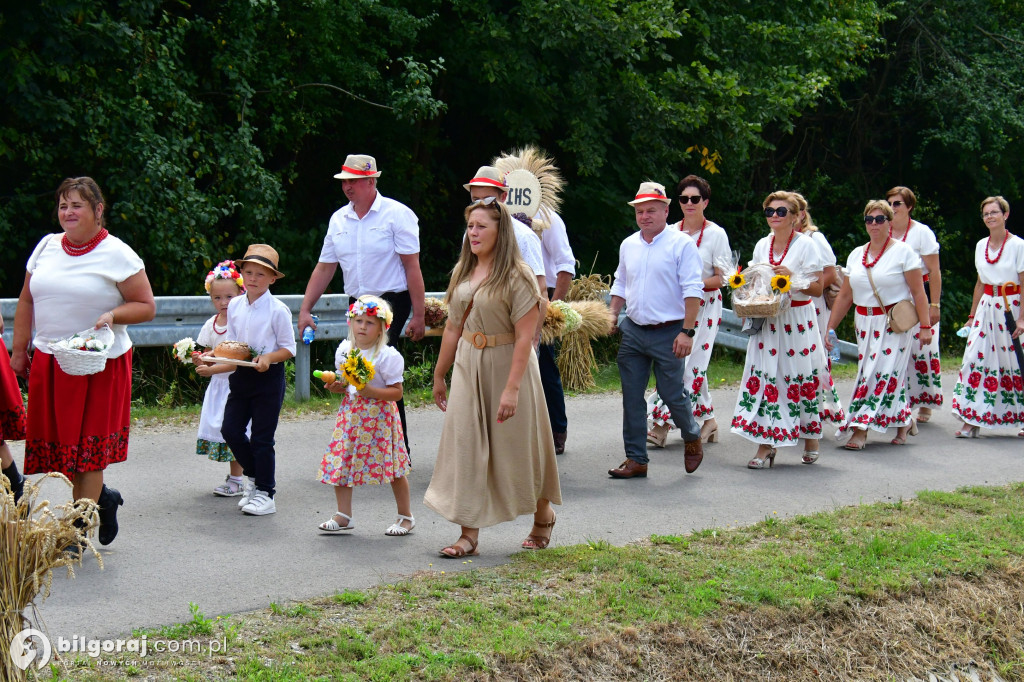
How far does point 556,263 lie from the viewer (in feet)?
29.5

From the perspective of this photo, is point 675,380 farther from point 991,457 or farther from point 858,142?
point 858,142

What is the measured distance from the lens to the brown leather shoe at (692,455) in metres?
8.41

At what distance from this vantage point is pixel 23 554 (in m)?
3.76

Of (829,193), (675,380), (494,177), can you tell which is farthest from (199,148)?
(829,193)

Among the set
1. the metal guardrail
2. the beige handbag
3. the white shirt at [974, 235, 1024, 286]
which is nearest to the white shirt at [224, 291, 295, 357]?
the metal guardrail

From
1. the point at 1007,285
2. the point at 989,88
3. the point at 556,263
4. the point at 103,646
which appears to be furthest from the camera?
the point at 989,88

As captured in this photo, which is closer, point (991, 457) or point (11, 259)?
point (991, 457)

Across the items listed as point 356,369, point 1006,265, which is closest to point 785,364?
point 1006,265

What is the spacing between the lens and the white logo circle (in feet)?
12.3

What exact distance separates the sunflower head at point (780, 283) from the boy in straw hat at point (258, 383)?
3886mm

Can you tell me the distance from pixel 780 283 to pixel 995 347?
3140mm

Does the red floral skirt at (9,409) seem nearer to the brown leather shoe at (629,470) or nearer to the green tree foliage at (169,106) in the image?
the brown leather shoe at (629,470)

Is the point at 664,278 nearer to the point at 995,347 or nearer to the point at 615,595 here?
the point at 615,595

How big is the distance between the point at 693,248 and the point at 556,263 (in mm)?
1219
